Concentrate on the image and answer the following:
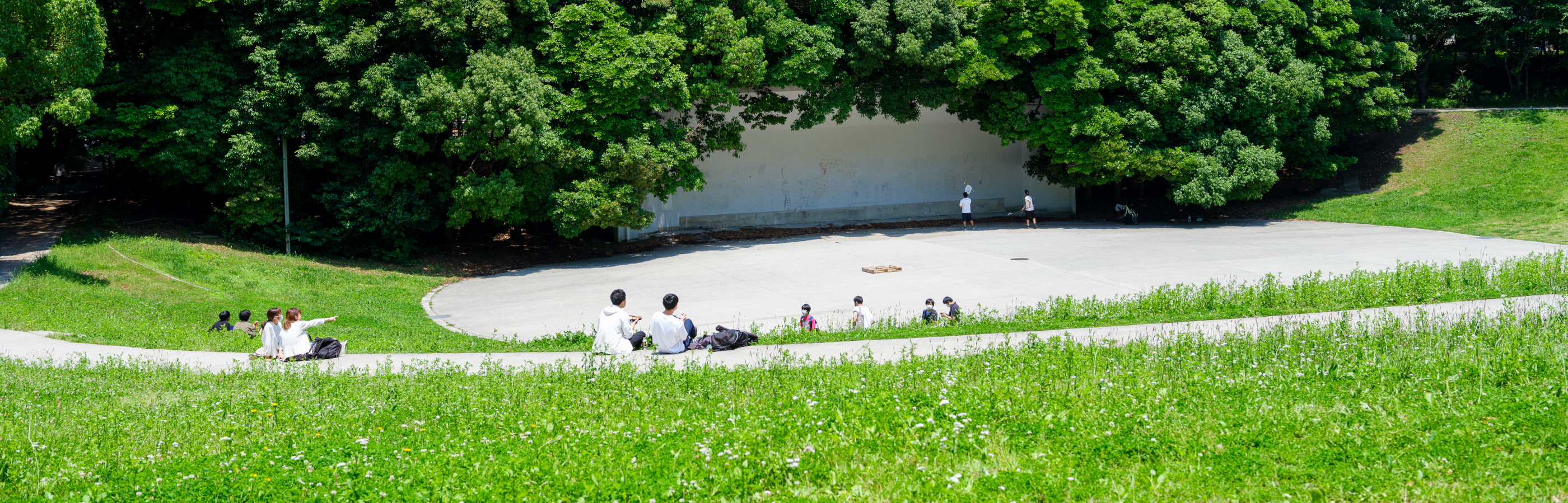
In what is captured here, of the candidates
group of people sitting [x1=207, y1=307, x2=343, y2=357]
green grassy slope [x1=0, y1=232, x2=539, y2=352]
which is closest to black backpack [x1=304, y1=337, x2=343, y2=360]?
group of people sitting [x1=207, y1=307, x2=343, y2=357]

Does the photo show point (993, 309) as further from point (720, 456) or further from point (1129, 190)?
point (1129, 190)

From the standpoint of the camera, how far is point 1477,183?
27828 millimetres

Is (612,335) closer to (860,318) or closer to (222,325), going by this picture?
(860,318)

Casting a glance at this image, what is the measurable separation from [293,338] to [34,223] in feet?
50.2

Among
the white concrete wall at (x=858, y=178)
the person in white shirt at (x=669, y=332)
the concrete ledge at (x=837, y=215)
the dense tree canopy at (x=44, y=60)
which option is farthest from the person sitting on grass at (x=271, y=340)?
the concrete ledge at (x=837, y=215)

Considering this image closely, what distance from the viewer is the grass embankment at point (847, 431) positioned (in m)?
5.22

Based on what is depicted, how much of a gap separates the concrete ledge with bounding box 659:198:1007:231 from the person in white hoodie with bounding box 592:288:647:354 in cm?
1752

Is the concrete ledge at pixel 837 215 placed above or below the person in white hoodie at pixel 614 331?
above

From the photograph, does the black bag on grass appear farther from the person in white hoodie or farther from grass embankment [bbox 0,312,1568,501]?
grass embankment [bbox 0,312,1568,501]

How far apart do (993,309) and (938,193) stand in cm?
1879

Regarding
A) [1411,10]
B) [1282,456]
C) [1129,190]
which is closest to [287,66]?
[1282,456]

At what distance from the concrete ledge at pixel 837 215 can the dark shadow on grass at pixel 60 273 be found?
14.4 meters

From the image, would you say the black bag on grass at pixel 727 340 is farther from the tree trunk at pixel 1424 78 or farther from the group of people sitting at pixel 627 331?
the tree trunk at pixel 1424 78

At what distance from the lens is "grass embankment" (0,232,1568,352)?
11.8 metres
